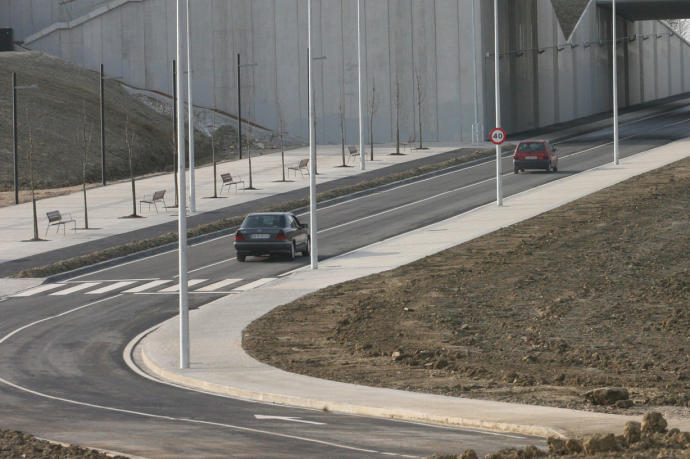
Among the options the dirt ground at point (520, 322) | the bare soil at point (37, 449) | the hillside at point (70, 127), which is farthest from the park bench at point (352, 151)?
the bare soil at point (37, 449)

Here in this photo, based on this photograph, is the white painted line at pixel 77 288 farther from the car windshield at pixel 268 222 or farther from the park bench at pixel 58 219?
the park bench at pixel 58 219

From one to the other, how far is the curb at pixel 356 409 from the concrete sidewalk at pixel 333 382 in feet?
0.05

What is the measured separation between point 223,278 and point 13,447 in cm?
1949

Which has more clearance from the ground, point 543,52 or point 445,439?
point 543,52

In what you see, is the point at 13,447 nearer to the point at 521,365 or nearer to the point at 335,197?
the point at 521,365

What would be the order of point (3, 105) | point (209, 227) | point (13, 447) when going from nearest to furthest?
point (13, 447) → point (209, 227) → point (3, 105)

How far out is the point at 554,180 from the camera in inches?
2090

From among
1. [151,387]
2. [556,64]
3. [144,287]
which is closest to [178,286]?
[144,287]

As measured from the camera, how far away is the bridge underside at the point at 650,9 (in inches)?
3531

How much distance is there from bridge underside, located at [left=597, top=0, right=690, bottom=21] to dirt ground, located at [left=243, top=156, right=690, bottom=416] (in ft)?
182

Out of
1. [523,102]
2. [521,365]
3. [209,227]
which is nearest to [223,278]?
[209,227]

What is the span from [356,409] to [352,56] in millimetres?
64021

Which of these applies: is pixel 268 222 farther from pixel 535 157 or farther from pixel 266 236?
pixel 535 157

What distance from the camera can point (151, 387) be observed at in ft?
65.0
